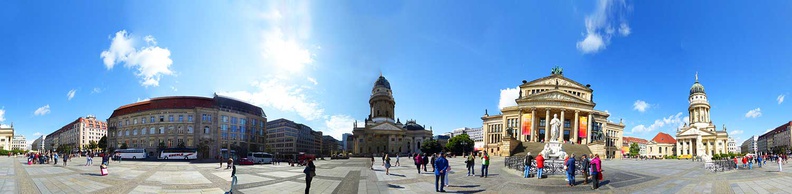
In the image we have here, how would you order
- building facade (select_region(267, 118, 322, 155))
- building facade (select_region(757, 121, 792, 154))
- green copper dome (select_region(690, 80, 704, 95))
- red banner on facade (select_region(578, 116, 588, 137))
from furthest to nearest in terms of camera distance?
1. building facade (select_region(757, 121, 792, 154))
2. building facade (select_region(267, 118, 322, 155))
3. green copper dome (select_region(690, 80, 704, 95))
4. red banner on facade (select_region(578, 116, 588, 137))

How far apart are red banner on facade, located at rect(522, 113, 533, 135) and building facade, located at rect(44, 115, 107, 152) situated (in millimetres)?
140796

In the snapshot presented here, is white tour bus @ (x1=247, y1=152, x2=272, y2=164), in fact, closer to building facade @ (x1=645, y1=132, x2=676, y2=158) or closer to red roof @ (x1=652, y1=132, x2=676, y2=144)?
building facade @ (x1=645, y1=132, x2=676, y2=158)

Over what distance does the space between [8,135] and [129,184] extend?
457 feet

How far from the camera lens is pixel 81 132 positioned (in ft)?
440

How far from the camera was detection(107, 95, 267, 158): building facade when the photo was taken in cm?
7175

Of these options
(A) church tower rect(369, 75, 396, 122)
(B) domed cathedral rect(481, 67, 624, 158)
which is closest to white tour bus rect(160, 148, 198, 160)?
(B) domed cathedral rect(481, 67, 624, 158)

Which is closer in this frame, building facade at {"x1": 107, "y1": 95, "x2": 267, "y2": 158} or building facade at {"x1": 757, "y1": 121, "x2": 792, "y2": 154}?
building facade at {"x1": 107, "y1": 95, "x2": 267, "y2": 158}

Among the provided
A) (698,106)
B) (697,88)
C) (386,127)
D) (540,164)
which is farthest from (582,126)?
(697,88)

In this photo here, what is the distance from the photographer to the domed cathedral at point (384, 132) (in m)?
112

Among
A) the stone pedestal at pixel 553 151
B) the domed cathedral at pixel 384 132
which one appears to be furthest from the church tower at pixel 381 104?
the stone pedestal at pixel 553 151

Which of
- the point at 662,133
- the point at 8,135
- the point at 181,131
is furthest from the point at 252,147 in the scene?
the point at 662,133

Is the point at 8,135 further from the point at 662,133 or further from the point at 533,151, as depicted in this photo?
the point at 662,133

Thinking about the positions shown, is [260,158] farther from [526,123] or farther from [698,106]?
[698,106]

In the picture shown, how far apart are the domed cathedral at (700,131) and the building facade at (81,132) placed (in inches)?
7563
